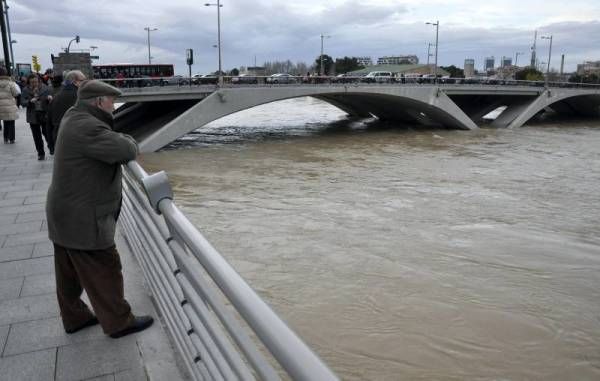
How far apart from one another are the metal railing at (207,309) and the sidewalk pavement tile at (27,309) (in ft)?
3.00

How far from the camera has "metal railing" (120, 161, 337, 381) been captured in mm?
1173

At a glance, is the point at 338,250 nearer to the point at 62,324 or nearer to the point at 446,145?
the point at 62,324

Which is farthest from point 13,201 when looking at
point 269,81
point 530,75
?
point 530,75

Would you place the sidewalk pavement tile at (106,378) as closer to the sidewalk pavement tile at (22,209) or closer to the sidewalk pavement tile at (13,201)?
the sidewalk pavement tile at (22,209)

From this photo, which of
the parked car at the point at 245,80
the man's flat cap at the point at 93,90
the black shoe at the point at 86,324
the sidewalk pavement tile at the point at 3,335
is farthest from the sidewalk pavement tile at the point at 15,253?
the parked car at the point at 245,80

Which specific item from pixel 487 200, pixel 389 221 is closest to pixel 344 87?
pixel 487 200

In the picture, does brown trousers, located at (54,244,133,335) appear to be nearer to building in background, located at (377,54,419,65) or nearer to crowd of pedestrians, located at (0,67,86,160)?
crowd of pedestrians, located at (0,67,86,160)

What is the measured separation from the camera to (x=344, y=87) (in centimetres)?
2967

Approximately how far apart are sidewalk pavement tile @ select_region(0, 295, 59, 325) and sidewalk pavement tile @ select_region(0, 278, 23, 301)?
0.35 ft

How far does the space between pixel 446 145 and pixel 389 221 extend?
16.8m

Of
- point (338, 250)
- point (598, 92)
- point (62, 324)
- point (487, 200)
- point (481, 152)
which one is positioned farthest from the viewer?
point (598, 92)

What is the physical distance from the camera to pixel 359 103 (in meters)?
38.8

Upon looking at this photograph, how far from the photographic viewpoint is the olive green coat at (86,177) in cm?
272

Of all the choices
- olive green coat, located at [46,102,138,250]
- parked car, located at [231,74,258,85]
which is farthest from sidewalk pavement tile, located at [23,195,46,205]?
parked car, located at [231,74,258,85]
